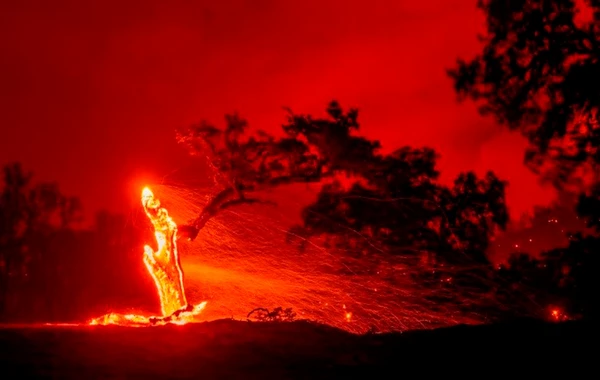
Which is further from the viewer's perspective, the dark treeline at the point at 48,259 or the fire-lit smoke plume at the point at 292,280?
the dark treeline at the point at 48,259

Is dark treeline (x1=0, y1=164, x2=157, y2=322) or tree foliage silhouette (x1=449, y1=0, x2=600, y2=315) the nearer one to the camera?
tree foliage silhouette (x1=449, y1=0, x2=600, y2=315)

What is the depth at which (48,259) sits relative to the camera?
121 ft

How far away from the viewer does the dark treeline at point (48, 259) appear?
34906 millimetres

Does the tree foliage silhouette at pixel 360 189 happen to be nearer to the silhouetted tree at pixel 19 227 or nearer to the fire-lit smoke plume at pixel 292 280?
the fire-lit smoke plume at pixel 292 280

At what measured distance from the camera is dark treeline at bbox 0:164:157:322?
115 ft

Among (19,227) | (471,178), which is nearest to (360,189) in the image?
(471,178)

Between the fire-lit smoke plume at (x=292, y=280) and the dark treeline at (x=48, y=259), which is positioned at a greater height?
the dark treeline at (x=48, y=259)

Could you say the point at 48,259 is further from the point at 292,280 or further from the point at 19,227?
the point at 292,280

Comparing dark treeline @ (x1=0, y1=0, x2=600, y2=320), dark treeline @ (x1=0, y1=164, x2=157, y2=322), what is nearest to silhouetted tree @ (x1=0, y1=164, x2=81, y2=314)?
dark treeline @ (x1=0, y1=164, x2=157, y2=322)

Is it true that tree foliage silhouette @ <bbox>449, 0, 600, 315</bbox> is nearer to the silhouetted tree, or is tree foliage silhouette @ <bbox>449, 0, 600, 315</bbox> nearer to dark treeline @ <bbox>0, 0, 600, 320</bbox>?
dark treeline @ <bbox>0, 0, 600, 320</bbox>

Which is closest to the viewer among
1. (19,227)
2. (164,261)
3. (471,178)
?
(164,261)

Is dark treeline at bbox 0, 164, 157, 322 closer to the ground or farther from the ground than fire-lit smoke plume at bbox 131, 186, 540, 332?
farther from the ground

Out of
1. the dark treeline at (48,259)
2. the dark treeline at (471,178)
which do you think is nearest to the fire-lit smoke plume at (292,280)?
the dark treeline at (471,178)

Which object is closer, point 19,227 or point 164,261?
point 164,261
